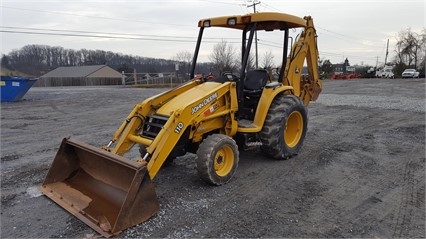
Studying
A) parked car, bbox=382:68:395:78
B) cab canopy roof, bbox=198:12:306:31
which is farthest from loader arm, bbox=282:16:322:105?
parked car, bbox=382:68:395:78

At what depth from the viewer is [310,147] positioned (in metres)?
6.81

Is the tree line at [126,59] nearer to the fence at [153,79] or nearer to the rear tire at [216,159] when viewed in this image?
the fence at [153,79]

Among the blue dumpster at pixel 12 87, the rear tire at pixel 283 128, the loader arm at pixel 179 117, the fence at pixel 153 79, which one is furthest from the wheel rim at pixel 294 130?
the fence at pixel 153 79

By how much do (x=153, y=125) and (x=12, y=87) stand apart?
51.9 feet

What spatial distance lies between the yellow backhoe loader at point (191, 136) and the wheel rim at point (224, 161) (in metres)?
0.01

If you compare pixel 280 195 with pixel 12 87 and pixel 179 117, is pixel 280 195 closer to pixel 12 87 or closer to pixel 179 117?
pixel 179 117

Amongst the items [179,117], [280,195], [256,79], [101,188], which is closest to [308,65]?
[256,79]

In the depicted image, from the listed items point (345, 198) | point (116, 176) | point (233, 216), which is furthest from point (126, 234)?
point (345, 198)

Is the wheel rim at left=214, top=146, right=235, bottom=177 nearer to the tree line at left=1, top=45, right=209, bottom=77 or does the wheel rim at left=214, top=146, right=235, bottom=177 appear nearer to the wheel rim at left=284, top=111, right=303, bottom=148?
the wheel rim at left=284, top=111, right=303, bottom=148

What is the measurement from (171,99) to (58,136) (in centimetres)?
454

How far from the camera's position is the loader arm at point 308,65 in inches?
254

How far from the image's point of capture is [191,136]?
15.5ft

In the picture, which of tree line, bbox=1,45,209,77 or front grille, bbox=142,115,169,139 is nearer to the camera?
front grille, bbox=142,115,169,139

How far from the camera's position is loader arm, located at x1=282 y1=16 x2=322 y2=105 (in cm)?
644
